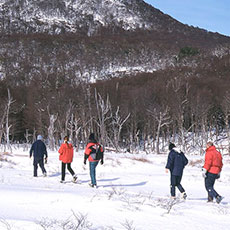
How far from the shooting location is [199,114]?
4353 centimetres

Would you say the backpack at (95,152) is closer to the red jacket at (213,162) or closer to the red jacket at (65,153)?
the red jacket at (65,153)

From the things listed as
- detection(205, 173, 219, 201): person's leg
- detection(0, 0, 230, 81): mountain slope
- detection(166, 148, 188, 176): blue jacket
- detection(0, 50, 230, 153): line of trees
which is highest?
detection(0, 0, 230, 81): mountain slope

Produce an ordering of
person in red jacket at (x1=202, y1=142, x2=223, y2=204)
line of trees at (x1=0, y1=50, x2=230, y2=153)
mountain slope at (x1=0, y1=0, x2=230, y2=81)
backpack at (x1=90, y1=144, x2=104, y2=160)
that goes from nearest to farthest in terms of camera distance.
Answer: person in red jacket at (x1=202, y1=142, x2=223, y2=204) < backpack at (x1=90, y1=144, x2=104, y2=160) < line of trees at (x1=0, y1=50, x2=230, y2=153) < mountain slope at (x1=0, y1=0, x2=230, y2=81)

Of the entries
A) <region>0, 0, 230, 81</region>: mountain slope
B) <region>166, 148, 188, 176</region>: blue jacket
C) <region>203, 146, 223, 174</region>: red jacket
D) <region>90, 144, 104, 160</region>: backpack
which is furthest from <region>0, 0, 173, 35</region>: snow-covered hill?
<region>203, 146, 223, 174</region>: red jacket

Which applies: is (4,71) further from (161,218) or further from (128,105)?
(161,218)

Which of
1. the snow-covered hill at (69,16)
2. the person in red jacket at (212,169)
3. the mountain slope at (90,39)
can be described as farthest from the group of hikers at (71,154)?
the snow-covered hill at (69,16)

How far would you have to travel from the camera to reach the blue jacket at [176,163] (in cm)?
908

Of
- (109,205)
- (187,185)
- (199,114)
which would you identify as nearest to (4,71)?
(199,114)

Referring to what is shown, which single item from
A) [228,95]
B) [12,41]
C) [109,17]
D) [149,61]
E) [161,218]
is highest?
[109,17]

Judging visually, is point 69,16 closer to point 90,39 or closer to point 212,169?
point 90,39

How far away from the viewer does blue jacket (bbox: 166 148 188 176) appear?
9078mm

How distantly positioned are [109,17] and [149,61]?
3899 inches

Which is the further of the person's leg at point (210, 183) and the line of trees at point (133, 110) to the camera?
the line of trees at point (133, 110)

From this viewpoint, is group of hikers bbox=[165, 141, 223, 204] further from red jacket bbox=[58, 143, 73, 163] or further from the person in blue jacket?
red jacket bbox=[58, 143, 73, 163]
